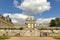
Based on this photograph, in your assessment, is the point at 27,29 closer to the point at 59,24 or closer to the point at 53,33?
the point at 53,33

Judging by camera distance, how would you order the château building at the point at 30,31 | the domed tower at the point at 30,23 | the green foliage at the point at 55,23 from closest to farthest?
the château building at the point at 30,31, the domed tower at the point at 30,23, the green foliage at the point at 55,23

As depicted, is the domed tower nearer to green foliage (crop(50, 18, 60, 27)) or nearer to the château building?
the château building

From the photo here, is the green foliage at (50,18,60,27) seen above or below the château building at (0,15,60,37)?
above

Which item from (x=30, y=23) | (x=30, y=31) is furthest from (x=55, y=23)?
(x=30, y=31)

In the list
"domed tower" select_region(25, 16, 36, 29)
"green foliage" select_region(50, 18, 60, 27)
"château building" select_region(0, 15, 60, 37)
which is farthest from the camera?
"green foliage" select_region(50, 18, 60, 27)

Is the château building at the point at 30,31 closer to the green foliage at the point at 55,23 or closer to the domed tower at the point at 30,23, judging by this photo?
the domed tower at the point at 30,23

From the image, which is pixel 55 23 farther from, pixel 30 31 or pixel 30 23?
pixel 30 31

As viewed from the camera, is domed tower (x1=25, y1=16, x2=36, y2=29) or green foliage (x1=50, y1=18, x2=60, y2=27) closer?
domed tower (x1=25, y1=16, x2=36, y2=29)

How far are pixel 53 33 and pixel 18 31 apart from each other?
8.55m

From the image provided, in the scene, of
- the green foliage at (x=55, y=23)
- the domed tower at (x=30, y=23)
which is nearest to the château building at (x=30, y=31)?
the domed tower at (x=30, y=23)

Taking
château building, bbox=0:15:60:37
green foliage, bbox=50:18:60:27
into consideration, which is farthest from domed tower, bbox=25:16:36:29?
green foliage, bbox=50:18:60:27

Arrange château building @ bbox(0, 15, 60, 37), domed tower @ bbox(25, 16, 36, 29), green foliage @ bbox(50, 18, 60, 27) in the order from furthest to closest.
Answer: green foliage @ bbox(50, 18, 60, 27) < domed tower @ bbox(25, 16, 36, 29) < château building @ bbox(0, 15, 60, 37)

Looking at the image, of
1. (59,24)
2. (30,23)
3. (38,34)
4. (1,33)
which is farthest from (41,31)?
(59,24)

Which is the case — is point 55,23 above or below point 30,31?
above
